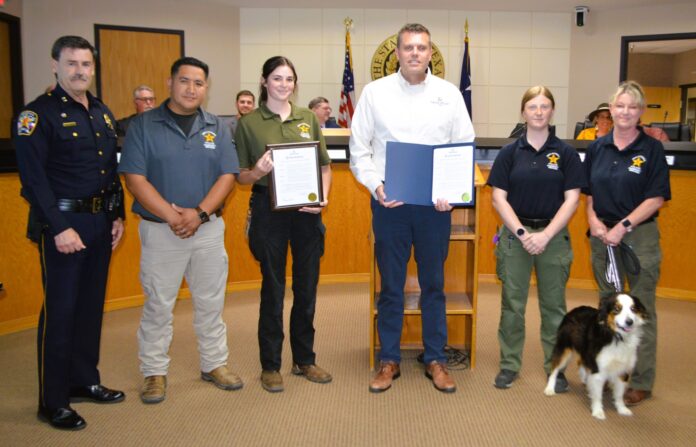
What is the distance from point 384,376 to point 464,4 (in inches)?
259

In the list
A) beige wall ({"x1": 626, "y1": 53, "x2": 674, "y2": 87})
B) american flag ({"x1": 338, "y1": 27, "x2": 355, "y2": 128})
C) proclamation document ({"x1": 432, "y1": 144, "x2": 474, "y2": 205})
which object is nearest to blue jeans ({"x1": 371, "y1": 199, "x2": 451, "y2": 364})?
proclamation document ({"x1": 432, "y1": 144, "x2": 474, "y2": 205})

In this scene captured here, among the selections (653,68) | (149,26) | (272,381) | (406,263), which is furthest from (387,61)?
(653,68)

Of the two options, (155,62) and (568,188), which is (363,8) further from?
(568,188)

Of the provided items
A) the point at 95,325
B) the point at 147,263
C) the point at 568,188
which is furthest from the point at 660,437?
the point at 95,325

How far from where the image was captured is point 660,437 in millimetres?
2676

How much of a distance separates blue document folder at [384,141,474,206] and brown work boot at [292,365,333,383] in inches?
41.1

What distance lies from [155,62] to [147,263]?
5647 mm

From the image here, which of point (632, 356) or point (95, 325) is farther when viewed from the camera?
point (95, 325)

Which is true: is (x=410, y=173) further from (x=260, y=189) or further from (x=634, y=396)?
(x=634, y=396)

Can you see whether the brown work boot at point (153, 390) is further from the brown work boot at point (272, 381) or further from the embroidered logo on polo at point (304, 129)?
the embroidered logo on polo at point (304, 129)

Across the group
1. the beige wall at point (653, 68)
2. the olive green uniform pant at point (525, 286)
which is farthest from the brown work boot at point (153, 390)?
the beige wall at point (653, 68)

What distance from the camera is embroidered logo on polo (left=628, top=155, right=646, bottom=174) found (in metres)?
2.91

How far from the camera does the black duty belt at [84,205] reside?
2672 mm

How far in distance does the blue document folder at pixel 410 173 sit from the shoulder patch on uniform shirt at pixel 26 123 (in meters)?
1.55
